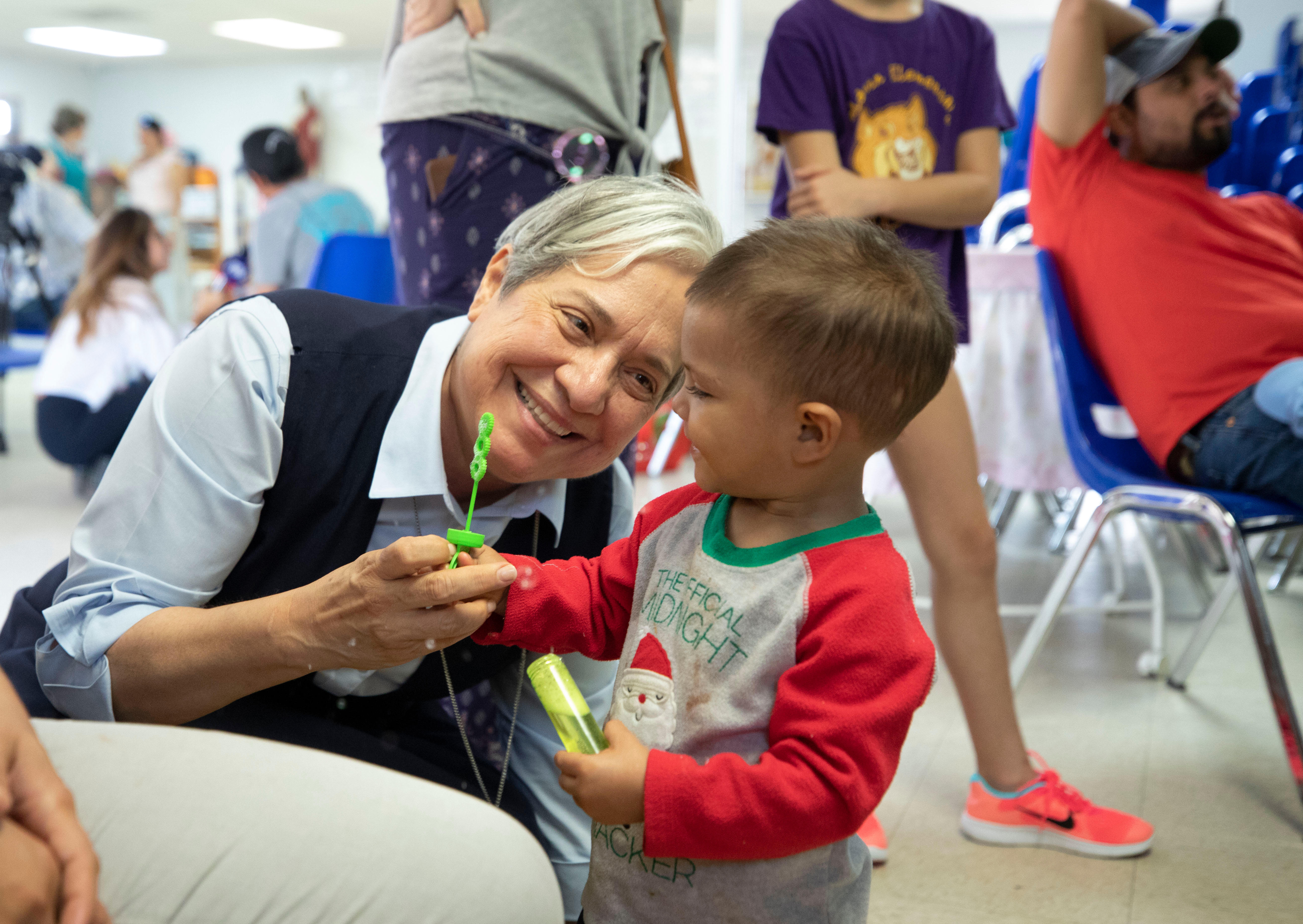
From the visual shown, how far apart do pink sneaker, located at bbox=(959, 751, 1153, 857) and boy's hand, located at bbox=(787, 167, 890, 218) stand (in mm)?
846

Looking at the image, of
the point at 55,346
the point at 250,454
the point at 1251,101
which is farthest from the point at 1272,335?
the point at 55,346

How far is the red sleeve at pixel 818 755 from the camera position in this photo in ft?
2.22

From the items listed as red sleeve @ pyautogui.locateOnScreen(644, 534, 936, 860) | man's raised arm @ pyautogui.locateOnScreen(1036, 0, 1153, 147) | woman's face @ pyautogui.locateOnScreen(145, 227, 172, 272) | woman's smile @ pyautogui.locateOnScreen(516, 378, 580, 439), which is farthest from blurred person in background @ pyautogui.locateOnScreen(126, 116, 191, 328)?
red sleeve @ pyautogui.locateOnScreen(644, 534, 936, 860)

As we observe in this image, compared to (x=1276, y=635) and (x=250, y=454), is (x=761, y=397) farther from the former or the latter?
(x=1276, y=635)

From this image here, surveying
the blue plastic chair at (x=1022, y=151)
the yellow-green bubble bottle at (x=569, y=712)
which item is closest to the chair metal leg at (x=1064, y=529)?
the blue plastic chair at (x=1022, y=151)

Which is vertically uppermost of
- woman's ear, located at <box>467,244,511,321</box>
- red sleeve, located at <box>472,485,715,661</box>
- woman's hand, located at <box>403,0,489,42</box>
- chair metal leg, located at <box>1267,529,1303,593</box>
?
woman's hand, located at <box>403,0,489,42</box>

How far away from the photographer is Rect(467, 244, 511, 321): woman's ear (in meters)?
1.05

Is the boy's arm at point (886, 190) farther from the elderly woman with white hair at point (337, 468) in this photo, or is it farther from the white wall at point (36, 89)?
the white wall at point (36, 89)

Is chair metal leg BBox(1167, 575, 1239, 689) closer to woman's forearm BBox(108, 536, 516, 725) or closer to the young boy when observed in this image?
the young boy

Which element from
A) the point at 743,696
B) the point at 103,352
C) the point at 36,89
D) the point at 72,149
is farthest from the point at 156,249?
the point at 36,89

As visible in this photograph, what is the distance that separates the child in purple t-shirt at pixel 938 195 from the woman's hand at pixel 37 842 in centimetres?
108

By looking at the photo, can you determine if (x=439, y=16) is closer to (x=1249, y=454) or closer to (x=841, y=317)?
(x=841, y=317)

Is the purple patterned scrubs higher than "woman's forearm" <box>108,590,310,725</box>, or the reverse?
the purple patterned scrubs

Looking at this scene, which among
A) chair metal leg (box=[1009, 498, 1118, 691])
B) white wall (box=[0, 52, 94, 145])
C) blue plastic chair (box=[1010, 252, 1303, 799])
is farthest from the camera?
white wall (box=[0, 52, 94, 145])
